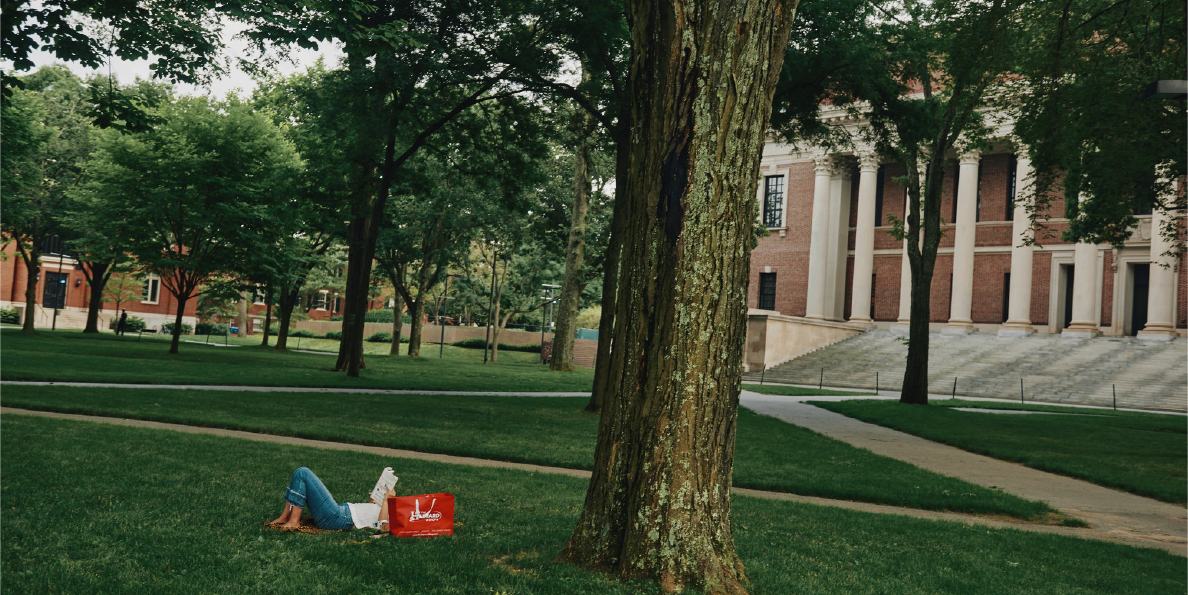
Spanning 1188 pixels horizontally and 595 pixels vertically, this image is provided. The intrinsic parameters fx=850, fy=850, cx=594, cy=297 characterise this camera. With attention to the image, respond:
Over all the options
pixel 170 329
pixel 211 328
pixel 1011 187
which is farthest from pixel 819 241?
pixel 170 329

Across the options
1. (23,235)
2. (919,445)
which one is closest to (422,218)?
(23,235)

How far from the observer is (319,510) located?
6352 mm

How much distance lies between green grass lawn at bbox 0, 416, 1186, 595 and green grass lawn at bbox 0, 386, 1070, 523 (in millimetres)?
1646

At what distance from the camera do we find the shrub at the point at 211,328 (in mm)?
57938

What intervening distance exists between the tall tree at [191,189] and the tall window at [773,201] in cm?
3170

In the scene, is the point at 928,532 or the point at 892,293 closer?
the point at 928,532

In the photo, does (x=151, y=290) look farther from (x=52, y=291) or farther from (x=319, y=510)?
(x=319, y=510)

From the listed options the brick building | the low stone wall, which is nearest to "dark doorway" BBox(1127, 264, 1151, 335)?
the brick building

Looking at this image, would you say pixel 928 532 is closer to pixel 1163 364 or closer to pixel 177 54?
pixel 177 54

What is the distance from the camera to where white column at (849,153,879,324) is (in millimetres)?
46906

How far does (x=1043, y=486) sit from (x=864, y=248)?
37080 mm

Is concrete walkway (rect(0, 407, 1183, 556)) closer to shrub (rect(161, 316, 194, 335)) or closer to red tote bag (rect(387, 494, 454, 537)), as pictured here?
red tote bag (rect(387, 494, 454, 537))

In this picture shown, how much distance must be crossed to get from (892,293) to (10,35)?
44.8 metres

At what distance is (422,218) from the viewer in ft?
128
